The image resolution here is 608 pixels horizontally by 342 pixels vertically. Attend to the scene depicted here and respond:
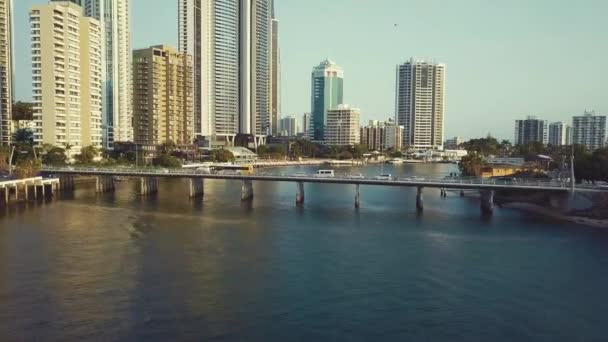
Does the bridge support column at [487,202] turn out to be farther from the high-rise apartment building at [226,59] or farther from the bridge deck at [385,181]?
the high-rise apartment building at [226,59]

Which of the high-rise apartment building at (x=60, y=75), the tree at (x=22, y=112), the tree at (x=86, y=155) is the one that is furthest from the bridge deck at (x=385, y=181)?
the tree at (x=22, y=112)

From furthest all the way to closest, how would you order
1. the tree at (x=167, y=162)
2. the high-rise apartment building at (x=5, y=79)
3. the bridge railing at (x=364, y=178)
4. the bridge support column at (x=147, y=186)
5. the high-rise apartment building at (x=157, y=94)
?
the high-rise apartment building at (x=157, y=94)
the high-rise apartment building at (x=5, y=79)
the tree at (x=167, y=162)
the bridge support column at (x=147, y=186)
the bridge railing at (x=364, y=178)

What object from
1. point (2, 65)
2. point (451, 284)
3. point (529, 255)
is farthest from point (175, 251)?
point (2, 65)

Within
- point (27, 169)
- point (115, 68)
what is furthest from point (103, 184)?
point (115, 68)

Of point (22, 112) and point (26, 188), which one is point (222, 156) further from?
point (26, 188)

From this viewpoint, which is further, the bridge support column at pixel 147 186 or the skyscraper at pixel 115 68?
the skyscraper at pixel 115 68

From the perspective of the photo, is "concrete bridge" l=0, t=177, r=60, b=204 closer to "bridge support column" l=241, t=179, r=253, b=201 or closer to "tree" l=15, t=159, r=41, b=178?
"tree" l=15, t=159, r=41, b=178

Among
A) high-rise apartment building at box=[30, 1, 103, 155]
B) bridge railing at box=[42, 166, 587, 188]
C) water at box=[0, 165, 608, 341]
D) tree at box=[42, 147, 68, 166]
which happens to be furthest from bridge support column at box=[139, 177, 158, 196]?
high-rise apartment building at box=[30, 1, 103, 155]
